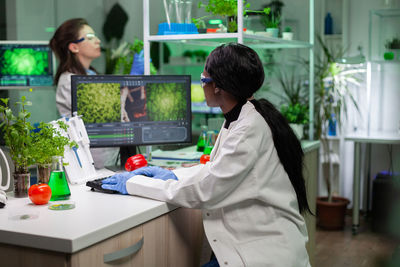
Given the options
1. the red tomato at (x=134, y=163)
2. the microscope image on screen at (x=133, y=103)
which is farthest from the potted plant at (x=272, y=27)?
the red tomato at (x=134, y=163)

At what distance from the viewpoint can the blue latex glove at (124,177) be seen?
1763mm

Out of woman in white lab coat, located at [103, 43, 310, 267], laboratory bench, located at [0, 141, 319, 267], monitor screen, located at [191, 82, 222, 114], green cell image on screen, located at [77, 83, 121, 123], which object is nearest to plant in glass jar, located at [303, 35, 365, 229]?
monitor screen, located at [191, 82, 222, 114]

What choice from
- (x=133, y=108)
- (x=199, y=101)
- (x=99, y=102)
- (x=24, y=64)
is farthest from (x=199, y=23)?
(x=199, y=101)

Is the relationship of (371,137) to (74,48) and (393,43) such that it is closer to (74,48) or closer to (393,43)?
(393,43)

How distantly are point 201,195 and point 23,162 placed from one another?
0.67m

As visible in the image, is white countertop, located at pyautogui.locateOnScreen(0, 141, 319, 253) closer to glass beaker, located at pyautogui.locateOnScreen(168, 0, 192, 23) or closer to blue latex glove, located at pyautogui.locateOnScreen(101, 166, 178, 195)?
blue latex glove, located at pyautogui.locateOnScreen(101, 166, 178, 195)

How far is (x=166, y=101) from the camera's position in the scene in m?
2.40

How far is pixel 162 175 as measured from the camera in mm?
1833

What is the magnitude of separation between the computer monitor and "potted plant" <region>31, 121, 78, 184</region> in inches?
86.1

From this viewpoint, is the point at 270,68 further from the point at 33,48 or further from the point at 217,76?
the point at 217,76

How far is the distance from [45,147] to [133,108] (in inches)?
26.5

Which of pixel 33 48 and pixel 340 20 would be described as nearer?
pixel 33 48

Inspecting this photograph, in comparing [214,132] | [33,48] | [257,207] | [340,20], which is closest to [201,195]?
[257,207]

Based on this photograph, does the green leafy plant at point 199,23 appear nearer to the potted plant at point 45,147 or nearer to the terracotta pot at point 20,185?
the potted plant at point 45,147
